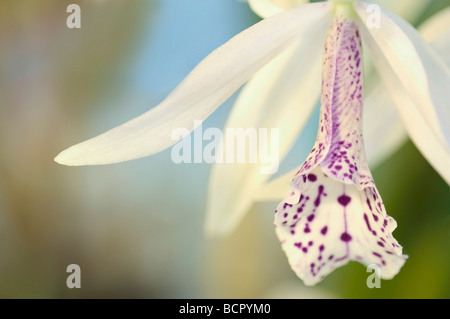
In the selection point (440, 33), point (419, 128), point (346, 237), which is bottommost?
point (346, 237)

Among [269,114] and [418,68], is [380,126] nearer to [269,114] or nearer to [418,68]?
[269,114]

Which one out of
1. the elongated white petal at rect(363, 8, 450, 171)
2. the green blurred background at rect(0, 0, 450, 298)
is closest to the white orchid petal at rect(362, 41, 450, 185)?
the elongated white petal at rect(363, 8, 450, 171)

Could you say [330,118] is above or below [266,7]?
below

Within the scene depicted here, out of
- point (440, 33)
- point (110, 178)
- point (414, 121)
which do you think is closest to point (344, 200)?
point (414, 121)

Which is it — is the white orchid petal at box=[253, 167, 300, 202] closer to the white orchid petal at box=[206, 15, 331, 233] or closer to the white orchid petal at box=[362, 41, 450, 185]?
the white orchid petal at box=[206, 15, 331, 233]

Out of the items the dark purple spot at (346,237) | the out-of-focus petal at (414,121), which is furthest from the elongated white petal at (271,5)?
the dark purple spot at (346,237)

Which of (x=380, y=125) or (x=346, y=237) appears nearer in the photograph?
(x=346, y=237)

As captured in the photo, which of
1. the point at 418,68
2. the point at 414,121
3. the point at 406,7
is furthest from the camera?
the point at 406,7

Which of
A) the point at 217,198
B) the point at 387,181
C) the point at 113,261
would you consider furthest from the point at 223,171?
the point at 113,261
